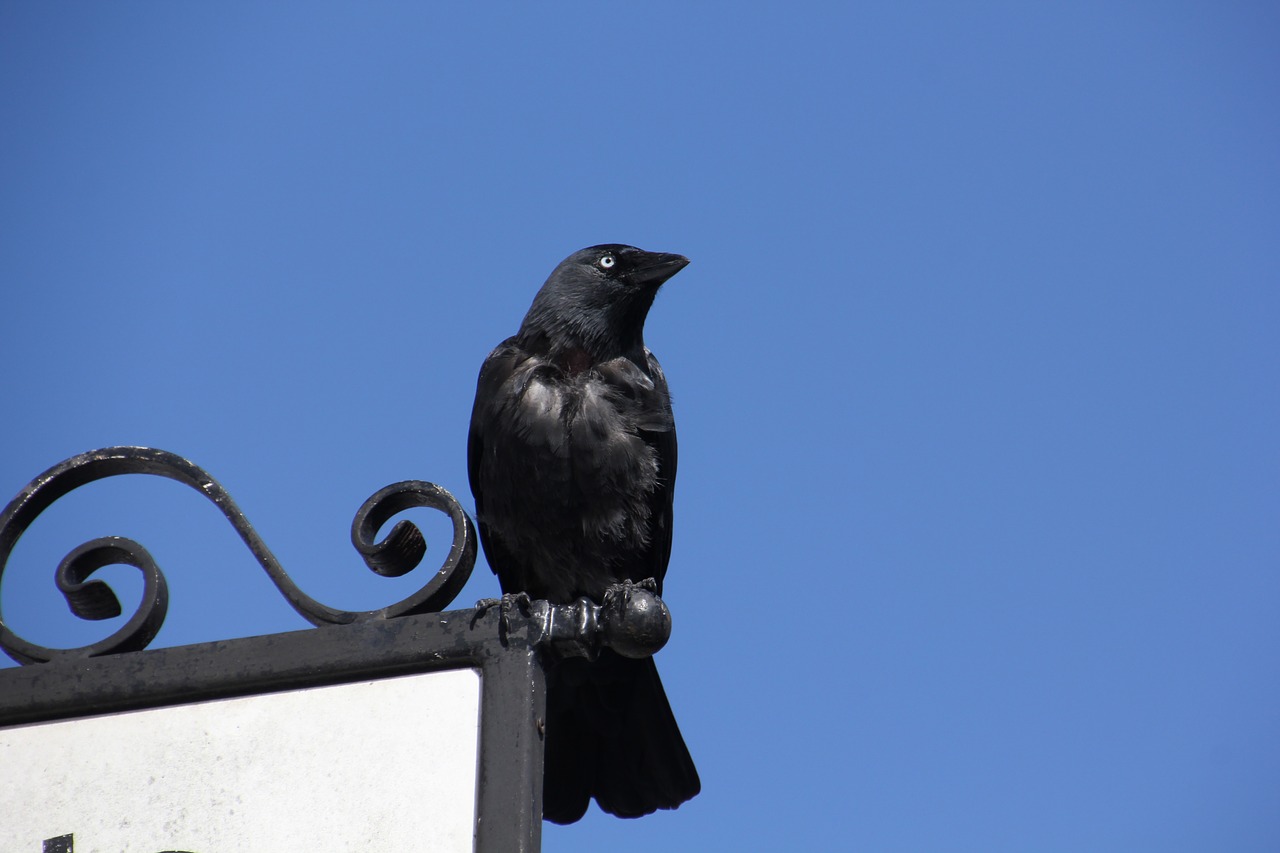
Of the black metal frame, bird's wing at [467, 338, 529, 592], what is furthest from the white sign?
bird's wing at [467, 338, 529, 592]

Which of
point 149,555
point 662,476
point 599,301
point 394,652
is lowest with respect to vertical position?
point 394,652

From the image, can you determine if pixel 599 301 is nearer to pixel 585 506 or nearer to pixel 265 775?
pixel 585 506

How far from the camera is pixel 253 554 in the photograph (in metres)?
2.19

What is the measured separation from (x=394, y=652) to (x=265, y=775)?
9.6 inches

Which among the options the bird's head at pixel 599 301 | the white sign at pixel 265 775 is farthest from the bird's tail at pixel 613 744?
the white sign at pixel 265 775

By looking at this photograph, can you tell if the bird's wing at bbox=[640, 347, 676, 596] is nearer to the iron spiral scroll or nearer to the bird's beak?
the bird's beak

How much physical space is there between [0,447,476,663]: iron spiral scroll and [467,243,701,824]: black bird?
6.57 ft

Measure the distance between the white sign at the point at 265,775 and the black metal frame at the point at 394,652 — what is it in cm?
3

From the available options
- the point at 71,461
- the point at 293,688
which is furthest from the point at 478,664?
the point at 71,461

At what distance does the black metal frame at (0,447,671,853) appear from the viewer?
1820 millimetres

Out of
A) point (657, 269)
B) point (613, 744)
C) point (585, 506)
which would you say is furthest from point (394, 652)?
point (657, 269)

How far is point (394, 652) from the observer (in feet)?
6.42

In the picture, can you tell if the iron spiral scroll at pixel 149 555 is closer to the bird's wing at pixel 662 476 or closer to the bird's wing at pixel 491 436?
the bird's wing at pixel 491 436

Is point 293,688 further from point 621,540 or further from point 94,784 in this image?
point 621,540
